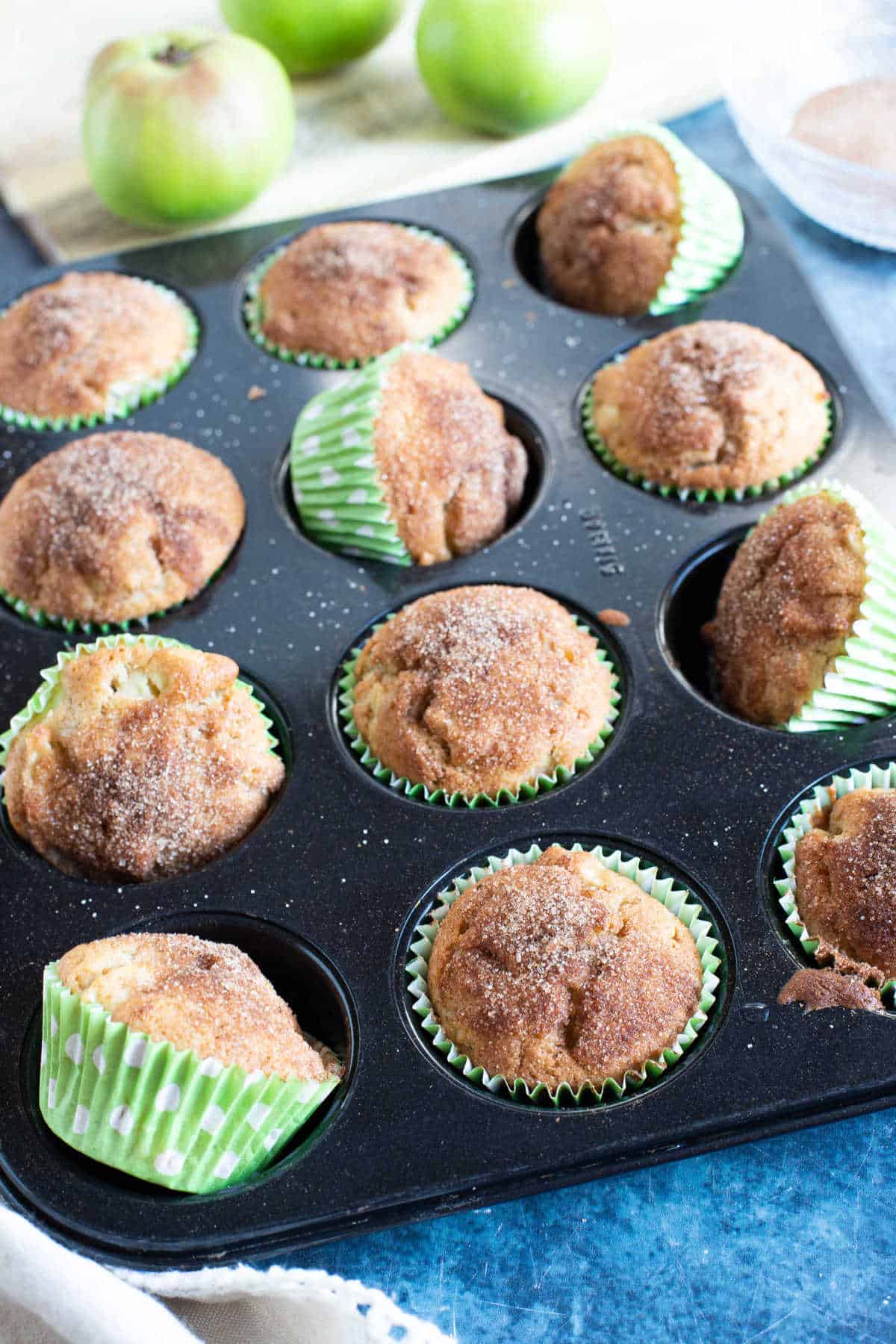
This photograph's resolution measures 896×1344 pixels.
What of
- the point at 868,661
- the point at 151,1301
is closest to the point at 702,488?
the point at 868,661

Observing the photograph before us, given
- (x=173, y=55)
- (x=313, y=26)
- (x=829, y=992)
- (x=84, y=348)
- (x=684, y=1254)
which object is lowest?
(x=684, y=1254)

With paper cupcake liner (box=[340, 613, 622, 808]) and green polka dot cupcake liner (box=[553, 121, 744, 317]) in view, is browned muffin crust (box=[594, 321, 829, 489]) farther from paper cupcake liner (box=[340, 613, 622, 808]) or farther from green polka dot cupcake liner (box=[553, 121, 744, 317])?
paper cupcake liner (box=[340, 613, 622, 808])

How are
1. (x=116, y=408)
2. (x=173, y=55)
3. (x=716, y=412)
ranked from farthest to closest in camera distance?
1. (x=173, y=55)
2. (x=116, y=408)
3. (x=716, y=412)

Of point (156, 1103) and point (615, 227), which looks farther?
point (615, 227)

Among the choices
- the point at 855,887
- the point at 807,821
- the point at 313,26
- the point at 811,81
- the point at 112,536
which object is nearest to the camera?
the point at 855,887

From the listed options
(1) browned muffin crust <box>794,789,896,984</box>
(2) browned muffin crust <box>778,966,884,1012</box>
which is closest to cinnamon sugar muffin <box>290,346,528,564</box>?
(1) browned muffin crust <box>794,789,896,984</box>

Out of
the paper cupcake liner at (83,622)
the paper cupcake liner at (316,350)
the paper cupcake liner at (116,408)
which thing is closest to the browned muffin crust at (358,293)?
the paper cupcake liner at (316,350)

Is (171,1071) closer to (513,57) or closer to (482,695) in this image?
(482,695)

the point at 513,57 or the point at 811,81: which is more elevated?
the point at 513,57
